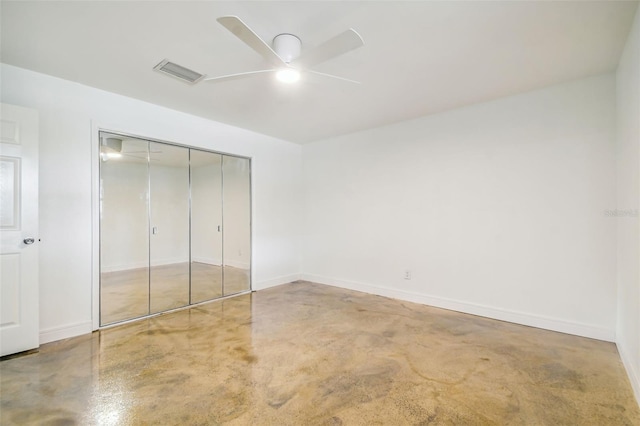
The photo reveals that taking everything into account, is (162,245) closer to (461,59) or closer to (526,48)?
(461,59)

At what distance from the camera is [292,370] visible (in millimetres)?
2293

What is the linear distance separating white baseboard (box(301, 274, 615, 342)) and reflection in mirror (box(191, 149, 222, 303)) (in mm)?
2144

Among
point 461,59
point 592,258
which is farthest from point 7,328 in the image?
point 592,258

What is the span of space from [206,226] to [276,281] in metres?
1.56

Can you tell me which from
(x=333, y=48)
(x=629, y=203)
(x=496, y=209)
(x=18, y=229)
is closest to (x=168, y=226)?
(x=18, y=229)

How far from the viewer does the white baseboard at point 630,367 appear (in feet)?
6.39

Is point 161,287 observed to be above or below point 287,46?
below

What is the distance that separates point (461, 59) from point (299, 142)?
3341 mm

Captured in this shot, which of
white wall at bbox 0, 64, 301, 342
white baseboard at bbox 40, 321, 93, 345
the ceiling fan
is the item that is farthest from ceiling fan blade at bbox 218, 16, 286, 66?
white baseboard at bbox 40, 321, 93, 345

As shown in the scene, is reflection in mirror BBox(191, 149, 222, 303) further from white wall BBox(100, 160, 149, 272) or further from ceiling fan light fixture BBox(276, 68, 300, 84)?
ceiling fan light fixture BBox(276, 68, 300, 84)

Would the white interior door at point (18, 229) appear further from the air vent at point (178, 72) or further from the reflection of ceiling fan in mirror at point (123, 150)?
the air vent at point (178, 72)

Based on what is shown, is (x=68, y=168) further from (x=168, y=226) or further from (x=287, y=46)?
(x=287, y=46)

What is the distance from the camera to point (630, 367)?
7.14ft

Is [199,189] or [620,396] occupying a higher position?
[199,189]
